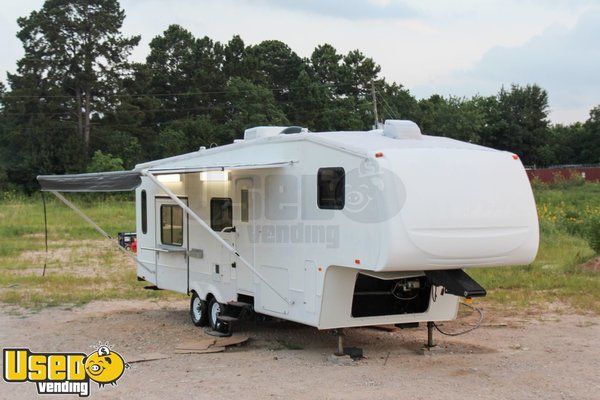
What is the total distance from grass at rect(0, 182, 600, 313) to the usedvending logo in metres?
4.61

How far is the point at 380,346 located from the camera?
9.43 m

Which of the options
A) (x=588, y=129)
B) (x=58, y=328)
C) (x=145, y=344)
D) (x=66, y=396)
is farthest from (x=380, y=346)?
(x=588, y=129)

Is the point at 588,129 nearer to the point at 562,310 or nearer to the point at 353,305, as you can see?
the point at 562,310

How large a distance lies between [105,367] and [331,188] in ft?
10.6

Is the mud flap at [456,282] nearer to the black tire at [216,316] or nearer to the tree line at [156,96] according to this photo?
the black tire at [216,316]

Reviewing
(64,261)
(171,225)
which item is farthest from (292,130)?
(64,261)

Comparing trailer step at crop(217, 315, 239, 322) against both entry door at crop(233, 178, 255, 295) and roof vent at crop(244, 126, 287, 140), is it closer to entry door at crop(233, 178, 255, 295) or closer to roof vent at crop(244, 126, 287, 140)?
entry door at crop(233, 178, 255, 295)

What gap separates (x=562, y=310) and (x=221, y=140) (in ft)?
130

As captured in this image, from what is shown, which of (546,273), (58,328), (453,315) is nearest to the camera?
(453,315)

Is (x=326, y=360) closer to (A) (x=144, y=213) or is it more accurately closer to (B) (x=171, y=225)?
(B) (x=171, y=225)

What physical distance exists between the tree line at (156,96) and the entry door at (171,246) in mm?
31575

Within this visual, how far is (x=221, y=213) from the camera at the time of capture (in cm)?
1032

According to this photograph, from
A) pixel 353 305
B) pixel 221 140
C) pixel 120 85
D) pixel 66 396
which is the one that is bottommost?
pixel 66 396

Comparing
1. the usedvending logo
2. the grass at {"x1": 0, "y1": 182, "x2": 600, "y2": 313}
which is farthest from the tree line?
the usedvending logo
